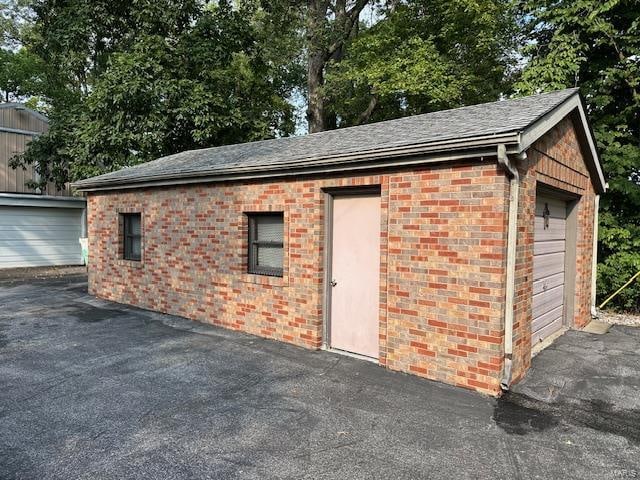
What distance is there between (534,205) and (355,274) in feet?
7.87

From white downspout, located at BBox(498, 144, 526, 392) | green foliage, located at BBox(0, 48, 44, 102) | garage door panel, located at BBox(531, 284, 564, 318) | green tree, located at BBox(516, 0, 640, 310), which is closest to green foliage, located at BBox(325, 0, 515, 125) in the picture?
green tree, located at BBox(516, 0, 640, 310)

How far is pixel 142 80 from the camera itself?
1441 centimetres

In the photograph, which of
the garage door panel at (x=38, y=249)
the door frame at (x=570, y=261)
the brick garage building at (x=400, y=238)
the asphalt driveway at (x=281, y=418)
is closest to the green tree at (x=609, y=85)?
the brick garage building at (x=400, y=238)

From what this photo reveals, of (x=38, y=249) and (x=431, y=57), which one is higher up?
(x=431, y=57)

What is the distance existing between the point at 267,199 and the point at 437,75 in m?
12.3

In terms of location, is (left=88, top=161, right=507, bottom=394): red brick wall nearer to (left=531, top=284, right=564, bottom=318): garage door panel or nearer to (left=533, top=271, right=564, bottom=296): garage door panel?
(left=531, top=284, right=564, bottom=318): garage door panel

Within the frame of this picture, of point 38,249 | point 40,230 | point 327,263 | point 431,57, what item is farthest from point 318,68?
point 327,263

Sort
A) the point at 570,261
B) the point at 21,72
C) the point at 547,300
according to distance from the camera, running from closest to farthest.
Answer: the point at 547,300 → the point at 570,261 → the point at 21,72

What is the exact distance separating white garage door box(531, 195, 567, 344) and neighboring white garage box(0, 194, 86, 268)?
1752 cm

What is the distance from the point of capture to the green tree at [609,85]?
9570 millimetres

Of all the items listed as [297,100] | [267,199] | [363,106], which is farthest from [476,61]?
[267,199]

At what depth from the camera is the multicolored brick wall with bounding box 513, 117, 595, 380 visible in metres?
4.86

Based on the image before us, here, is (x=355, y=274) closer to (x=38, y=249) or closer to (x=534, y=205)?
(x=534, y=205)

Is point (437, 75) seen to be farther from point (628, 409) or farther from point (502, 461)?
point (502, 461)
